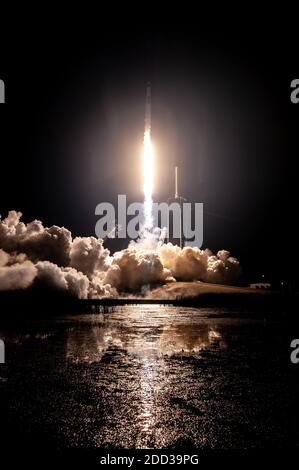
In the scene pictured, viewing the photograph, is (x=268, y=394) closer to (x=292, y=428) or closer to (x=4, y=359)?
(x=292, y=428)

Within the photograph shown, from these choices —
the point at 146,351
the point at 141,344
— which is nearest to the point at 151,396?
Answer: the point at 146,351

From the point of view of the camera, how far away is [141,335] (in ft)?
147

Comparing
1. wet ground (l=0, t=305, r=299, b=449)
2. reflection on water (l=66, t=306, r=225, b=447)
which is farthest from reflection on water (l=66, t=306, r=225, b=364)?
wet ground (l=0, t=305, r=299, b=449)

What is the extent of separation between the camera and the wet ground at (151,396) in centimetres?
1399

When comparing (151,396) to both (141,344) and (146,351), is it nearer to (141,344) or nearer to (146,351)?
(146,351)

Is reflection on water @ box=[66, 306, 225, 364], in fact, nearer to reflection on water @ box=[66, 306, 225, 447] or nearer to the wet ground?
reflection on water @ box=[66, 306, 225, 447]

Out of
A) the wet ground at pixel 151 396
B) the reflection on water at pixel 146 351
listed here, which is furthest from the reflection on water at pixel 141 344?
the wet ground at pixel 151 396

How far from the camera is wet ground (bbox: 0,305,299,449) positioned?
1399cm

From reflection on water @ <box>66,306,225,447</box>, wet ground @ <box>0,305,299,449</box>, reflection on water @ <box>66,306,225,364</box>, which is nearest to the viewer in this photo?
wet ground @ <box>0,305,299,449</box>

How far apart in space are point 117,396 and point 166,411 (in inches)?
120

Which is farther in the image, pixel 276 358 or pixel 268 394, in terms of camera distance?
pixel 276 358

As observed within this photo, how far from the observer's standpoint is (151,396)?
62.3 feet

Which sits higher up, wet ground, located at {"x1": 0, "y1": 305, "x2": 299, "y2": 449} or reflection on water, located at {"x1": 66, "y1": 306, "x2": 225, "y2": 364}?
wet ground, located at {"x1": 0, "y1": 305, "x2": 299, "y2": 449}
